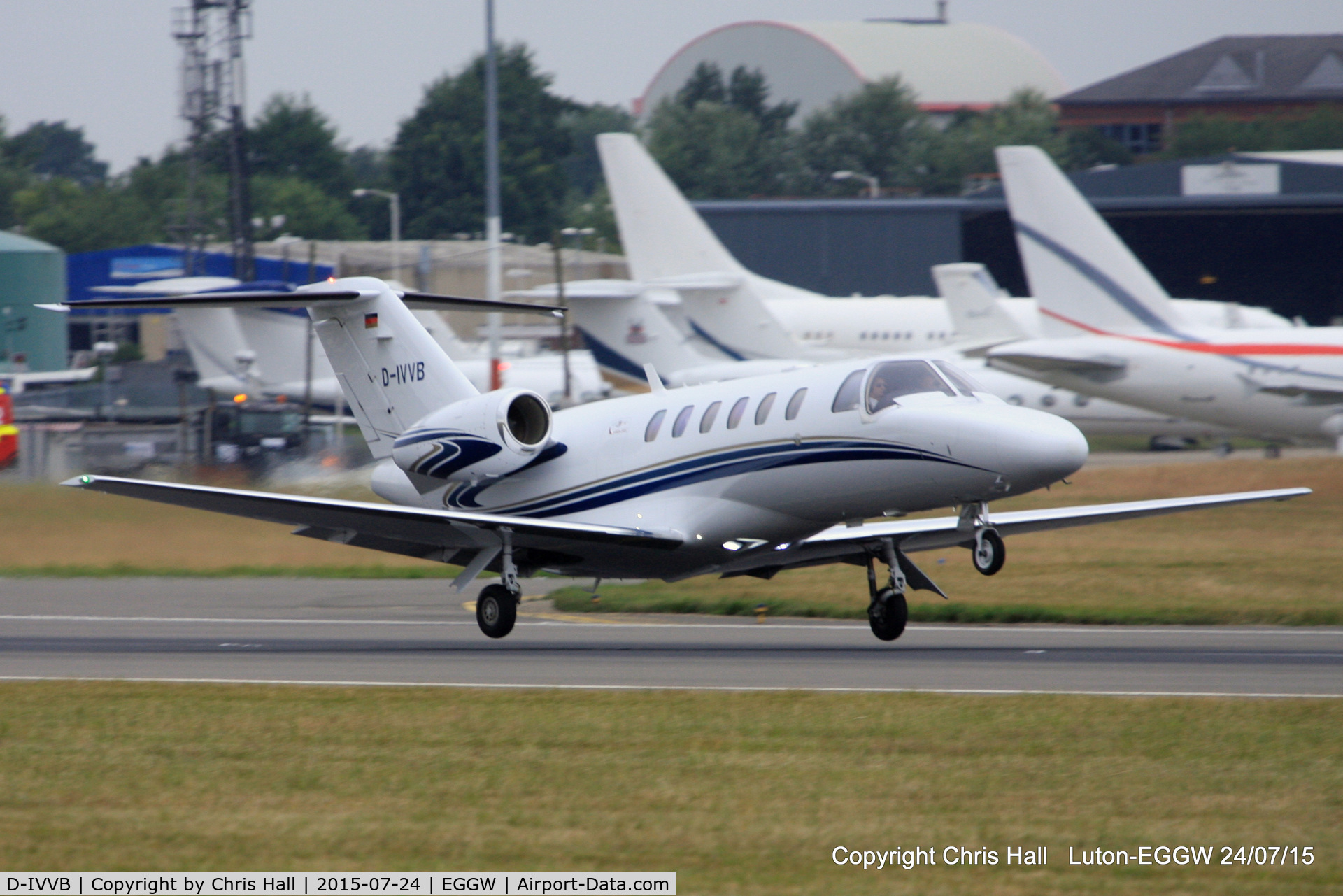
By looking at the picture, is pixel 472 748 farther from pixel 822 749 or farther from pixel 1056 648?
pixel 1056 648

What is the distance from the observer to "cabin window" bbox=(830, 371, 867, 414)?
15219mm

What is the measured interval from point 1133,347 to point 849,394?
1912cm

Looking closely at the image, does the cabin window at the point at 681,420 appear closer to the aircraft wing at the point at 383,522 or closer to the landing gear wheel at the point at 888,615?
the aircraft wing at the point at 383,522

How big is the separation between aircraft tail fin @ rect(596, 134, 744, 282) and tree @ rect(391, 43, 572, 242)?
73.9 m

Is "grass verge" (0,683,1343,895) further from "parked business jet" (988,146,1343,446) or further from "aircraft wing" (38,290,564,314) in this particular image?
"parked business jet" (988,146,1343,446)

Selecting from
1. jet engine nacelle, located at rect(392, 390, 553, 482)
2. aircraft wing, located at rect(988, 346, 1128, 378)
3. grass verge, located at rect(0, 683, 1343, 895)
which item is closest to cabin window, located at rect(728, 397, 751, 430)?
jet engine nacelle, located at rect(392, 390, 553, 482)

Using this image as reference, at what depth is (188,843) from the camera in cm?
760

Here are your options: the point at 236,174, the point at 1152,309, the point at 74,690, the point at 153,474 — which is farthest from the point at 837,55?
the point at 74,690

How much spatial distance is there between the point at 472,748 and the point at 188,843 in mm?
2462

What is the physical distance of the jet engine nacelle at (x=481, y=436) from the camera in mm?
17141

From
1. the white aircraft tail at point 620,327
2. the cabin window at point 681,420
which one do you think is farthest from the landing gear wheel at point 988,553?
the white aircraft tail at point 620,327

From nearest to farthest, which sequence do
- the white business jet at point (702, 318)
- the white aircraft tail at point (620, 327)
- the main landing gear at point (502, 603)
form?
the main landing gear at point (502, 603), the white aircraft tail at point (620, 327), the white business jet at point (702, 318)

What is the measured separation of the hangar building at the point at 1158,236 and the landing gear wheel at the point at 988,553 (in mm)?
52324

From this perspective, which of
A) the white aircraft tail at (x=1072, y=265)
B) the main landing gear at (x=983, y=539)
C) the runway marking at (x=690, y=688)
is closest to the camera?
the runway marking at (x=690, y=688)
